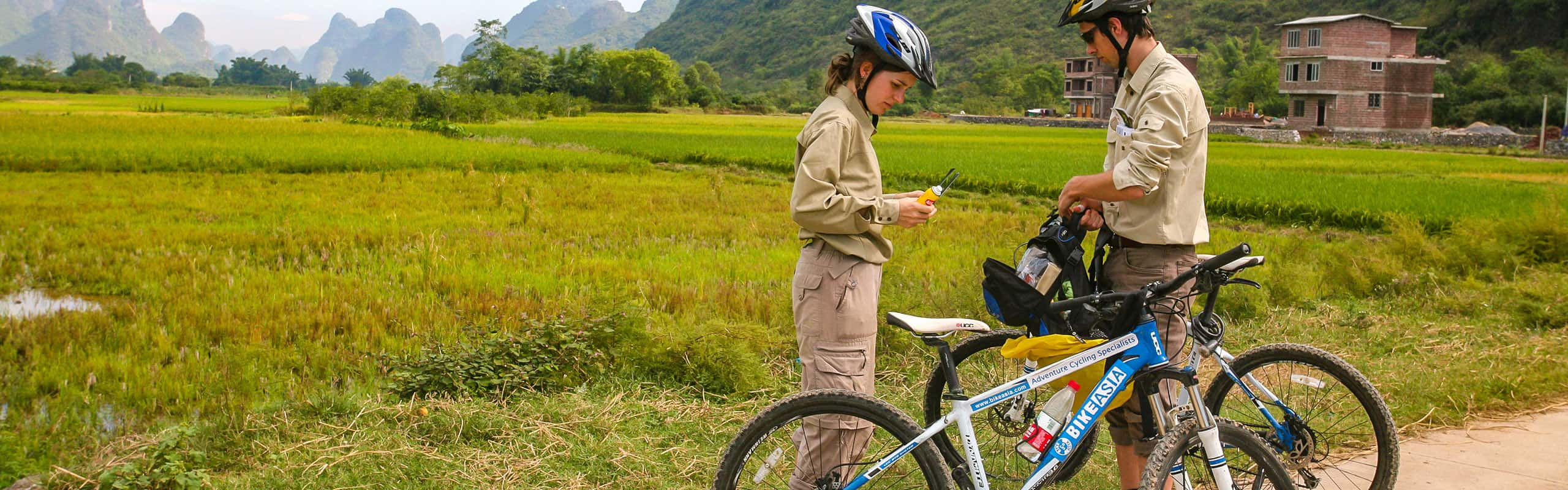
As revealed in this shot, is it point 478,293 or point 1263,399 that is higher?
point 1263,399

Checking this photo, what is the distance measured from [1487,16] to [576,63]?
190 feet

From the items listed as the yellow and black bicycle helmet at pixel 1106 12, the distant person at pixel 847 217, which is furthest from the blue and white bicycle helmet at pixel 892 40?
the yellow and black bicycle helmet at pixel 1106 12

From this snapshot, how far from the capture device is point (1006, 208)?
54.1 ft

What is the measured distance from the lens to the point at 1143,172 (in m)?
2.90

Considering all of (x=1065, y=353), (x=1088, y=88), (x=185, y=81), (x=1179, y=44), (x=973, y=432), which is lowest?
(x=973, y=432)

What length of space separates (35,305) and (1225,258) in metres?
8.27

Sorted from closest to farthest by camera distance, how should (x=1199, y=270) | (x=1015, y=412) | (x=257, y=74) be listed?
1. (x=1199, y=270)
2. (x=1015, y=412)
3. (x=257, y=74)

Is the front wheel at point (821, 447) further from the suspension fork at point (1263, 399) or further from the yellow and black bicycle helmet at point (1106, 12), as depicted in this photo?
the yellow and black bicycle helmet at point (1106, 12)

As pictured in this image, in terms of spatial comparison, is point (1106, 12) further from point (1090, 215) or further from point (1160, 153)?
point (1090, 215)

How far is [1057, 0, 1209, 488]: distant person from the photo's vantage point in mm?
2928

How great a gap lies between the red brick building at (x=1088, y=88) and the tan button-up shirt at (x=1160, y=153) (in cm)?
6907

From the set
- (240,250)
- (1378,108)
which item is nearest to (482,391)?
(240,250)

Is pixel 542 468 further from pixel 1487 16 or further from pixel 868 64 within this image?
pixel 1487 16

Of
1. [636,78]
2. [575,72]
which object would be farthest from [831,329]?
[575,72]
